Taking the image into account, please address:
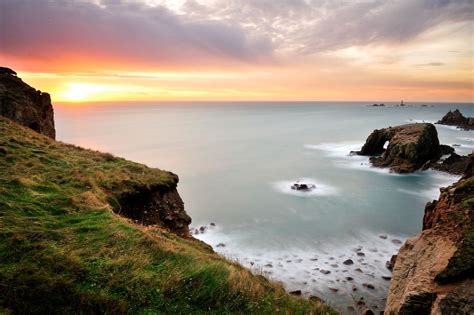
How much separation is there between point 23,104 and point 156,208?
21.1 metres

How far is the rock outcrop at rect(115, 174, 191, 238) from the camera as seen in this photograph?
1828 centimetres

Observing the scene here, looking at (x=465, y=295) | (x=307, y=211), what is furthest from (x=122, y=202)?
(x=307, y=211)

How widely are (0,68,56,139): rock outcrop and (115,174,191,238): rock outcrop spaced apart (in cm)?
1826

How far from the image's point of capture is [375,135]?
70938mm

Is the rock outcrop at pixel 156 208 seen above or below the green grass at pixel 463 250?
below

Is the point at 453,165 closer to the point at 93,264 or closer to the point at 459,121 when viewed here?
the point at 93,264

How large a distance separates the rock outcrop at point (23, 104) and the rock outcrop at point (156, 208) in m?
18.3

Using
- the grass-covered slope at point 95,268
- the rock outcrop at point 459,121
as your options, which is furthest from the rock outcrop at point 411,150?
the rock outcrop at point 459,121

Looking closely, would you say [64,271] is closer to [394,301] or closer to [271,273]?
[394,301]

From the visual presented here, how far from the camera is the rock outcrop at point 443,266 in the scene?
9500 millimetres

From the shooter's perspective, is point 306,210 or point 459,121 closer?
point 306,210

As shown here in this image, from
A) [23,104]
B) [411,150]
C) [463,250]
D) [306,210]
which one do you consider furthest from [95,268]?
[411,150]

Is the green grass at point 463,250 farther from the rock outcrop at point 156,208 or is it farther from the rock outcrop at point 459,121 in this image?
the rock outcrop at point 459,121

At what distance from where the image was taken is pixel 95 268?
951cm
